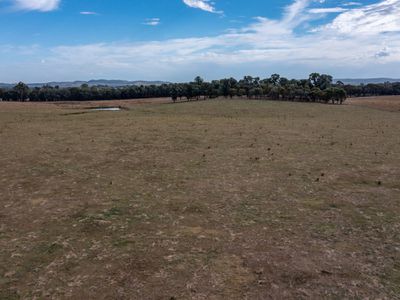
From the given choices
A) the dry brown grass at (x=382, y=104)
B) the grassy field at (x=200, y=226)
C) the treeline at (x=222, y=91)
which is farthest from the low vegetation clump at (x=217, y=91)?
the grassy field at (x=200, y=226)

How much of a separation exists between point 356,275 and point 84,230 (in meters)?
8.37

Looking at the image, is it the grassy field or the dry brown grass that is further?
the dry brown grass

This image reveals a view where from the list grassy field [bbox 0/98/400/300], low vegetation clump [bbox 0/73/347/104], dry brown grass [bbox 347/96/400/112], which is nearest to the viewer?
grassy field [bbox 0/98/400/300]

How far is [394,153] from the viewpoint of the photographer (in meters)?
26.3

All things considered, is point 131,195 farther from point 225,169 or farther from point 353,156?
point 353,156

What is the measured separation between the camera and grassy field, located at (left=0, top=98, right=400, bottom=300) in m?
9.05

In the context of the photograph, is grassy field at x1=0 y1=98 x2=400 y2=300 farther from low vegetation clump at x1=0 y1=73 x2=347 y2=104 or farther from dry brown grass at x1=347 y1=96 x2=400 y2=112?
low vegetation clump at x1=0 y1=73 x2=347 y2=104

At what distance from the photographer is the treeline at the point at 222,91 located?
127188 millimetres

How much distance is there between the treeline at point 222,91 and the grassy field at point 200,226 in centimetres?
10137

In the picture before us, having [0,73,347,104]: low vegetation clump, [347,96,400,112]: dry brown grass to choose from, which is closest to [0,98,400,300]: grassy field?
[347,96,400,112]: dry brown grass

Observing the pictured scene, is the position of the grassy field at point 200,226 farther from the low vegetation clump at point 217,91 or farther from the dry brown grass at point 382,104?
the low vegetation clump at point 217,91

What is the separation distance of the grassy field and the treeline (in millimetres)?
101369

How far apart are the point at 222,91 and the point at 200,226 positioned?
13429 centimetres

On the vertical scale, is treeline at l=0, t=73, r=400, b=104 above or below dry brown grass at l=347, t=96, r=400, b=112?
above
